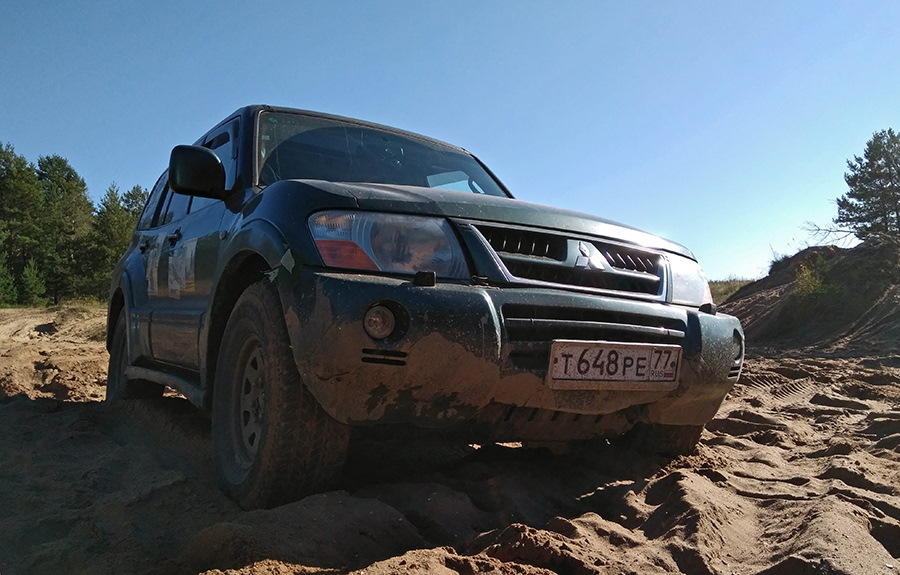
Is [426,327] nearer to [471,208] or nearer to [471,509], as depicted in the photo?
[471,208]

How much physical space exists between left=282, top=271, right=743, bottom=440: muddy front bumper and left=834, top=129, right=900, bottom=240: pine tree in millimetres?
29993

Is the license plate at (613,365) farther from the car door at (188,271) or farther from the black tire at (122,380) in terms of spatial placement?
the black tire at (122,380)

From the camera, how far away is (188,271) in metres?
3.33

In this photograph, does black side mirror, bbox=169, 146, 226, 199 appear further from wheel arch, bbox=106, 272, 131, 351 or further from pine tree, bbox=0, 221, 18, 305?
pine tree, bbox=0, 221, 18, 305

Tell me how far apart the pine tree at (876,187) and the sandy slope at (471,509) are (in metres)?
29.1

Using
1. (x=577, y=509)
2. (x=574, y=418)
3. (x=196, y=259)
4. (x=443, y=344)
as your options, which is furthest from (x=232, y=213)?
(x=577, y=509)

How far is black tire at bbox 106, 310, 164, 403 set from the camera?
179 inches

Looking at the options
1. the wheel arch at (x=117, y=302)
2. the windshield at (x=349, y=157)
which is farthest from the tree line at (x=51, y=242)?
the windshield at (x=349, y=157)

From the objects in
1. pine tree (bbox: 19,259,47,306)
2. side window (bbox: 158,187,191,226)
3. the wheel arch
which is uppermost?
side window (bbox: 158,187,191,226)

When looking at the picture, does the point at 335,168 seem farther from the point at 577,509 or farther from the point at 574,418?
the point at 577,509

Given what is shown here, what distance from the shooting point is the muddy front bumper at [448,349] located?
74.7 inches

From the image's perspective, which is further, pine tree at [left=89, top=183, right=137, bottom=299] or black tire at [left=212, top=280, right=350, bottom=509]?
pine tree at [left=89, top=183, right=137, bottom=299]

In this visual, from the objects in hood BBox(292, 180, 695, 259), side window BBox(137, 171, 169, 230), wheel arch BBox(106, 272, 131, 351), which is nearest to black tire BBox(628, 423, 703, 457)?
hood BBox(292, 180, 695, 259)

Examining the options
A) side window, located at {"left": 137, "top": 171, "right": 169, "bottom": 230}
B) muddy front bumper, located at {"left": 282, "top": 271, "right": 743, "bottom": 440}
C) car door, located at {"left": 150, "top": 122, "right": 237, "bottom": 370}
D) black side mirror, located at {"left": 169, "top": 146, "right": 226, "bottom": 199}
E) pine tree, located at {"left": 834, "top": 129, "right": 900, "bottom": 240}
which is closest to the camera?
muddy front bumper, located at {"left": 282, "top": 271, "right": 743, "bottom": 440}
